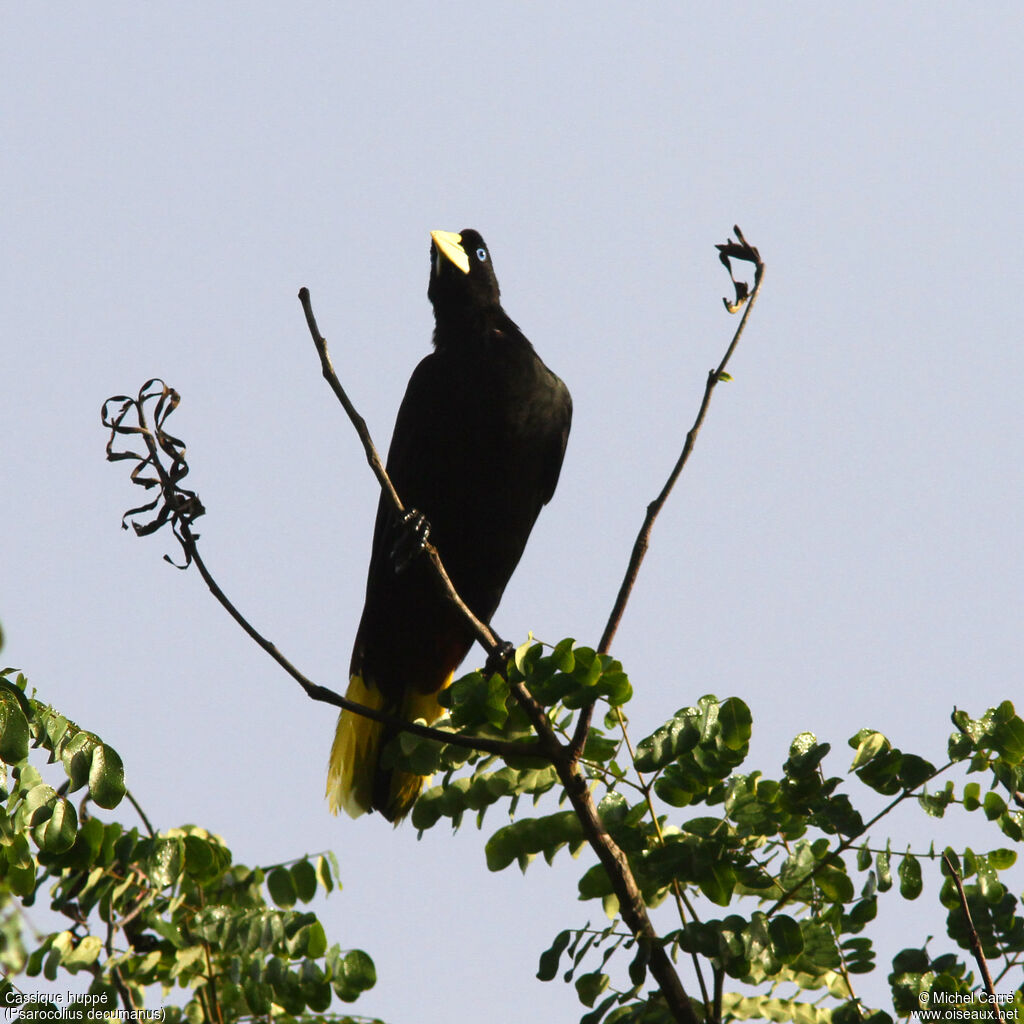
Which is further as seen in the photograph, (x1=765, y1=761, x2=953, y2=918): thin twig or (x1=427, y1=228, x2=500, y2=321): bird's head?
(x1=427, y1=228, x2=500, y2=321): bird's head

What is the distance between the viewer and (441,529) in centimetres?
361

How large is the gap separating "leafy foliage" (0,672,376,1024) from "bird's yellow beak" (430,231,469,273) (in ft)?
8.58

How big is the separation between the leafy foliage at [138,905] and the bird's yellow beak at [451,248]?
2616 millimetres

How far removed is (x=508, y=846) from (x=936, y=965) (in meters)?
0.74

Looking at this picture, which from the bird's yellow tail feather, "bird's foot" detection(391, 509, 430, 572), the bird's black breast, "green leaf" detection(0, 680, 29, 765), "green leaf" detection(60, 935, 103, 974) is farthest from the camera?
the bird's black breast

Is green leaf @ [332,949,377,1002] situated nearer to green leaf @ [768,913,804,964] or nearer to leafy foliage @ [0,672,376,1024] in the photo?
leafy foliage @ [0,672,376,1024]

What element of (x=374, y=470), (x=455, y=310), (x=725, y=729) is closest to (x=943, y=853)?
(x=725, y=729)

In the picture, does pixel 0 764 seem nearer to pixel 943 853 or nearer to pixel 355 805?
pixel 943 853

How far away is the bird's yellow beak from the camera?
4250mm

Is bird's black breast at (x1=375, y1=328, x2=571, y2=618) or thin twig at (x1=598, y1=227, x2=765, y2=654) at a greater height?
bird's black breast at (x1=375, y1=328, x2=571, y2=618)

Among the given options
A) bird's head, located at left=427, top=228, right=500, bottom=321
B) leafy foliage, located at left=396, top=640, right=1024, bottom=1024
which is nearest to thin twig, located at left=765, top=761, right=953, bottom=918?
leafy foliage, located at left=396, top=640, right=1024, bottom=1024

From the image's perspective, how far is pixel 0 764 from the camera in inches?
71.7

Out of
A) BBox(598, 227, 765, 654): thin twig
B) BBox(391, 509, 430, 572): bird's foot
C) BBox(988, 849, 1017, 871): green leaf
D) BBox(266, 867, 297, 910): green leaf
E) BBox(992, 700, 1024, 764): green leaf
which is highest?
BBox(391, 509, 430, 572): bird's foot

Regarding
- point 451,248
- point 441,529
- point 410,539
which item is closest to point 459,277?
point 451,248
